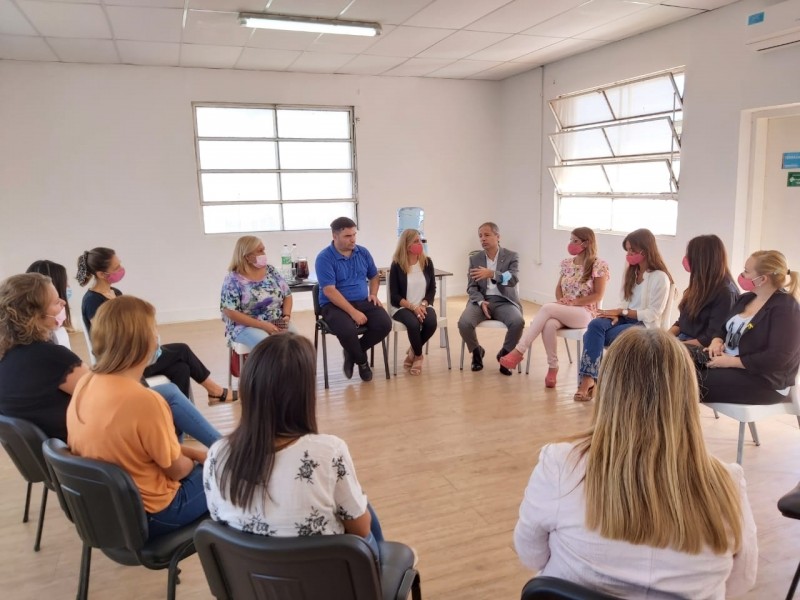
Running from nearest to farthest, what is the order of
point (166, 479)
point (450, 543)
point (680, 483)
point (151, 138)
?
1. point (680, 483)
2. point (166, 479)
3. point (450, 543)
4. point (151, 138)

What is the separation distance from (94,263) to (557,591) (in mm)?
3105

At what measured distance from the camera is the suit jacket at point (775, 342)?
2.65 m

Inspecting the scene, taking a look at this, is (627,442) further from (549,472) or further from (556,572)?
(556,572)

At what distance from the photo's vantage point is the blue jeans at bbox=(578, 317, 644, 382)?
385cm

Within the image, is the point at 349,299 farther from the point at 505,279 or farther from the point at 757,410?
the point at 757,410

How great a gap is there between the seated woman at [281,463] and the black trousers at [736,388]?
2115mm

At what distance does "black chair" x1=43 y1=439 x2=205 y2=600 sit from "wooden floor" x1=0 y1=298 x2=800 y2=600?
0.48m

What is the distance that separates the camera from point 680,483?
1.09 meters

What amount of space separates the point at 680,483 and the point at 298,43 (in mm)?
5511

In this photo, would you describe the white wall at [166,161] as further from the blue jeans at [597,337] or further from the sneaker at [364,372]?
the blue jeans at [597,337]

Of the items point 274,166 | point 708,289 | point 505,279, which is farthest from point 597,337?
point 274,166

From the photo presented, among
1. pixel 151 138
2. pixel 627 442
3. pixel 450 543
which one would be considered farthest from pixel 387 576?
pixel 151 138

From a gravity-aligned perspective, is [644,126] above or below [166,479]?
above

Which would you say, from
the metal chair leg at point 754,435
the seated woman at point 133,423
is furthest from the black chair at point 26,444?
the metal chair leg at point 754,435
